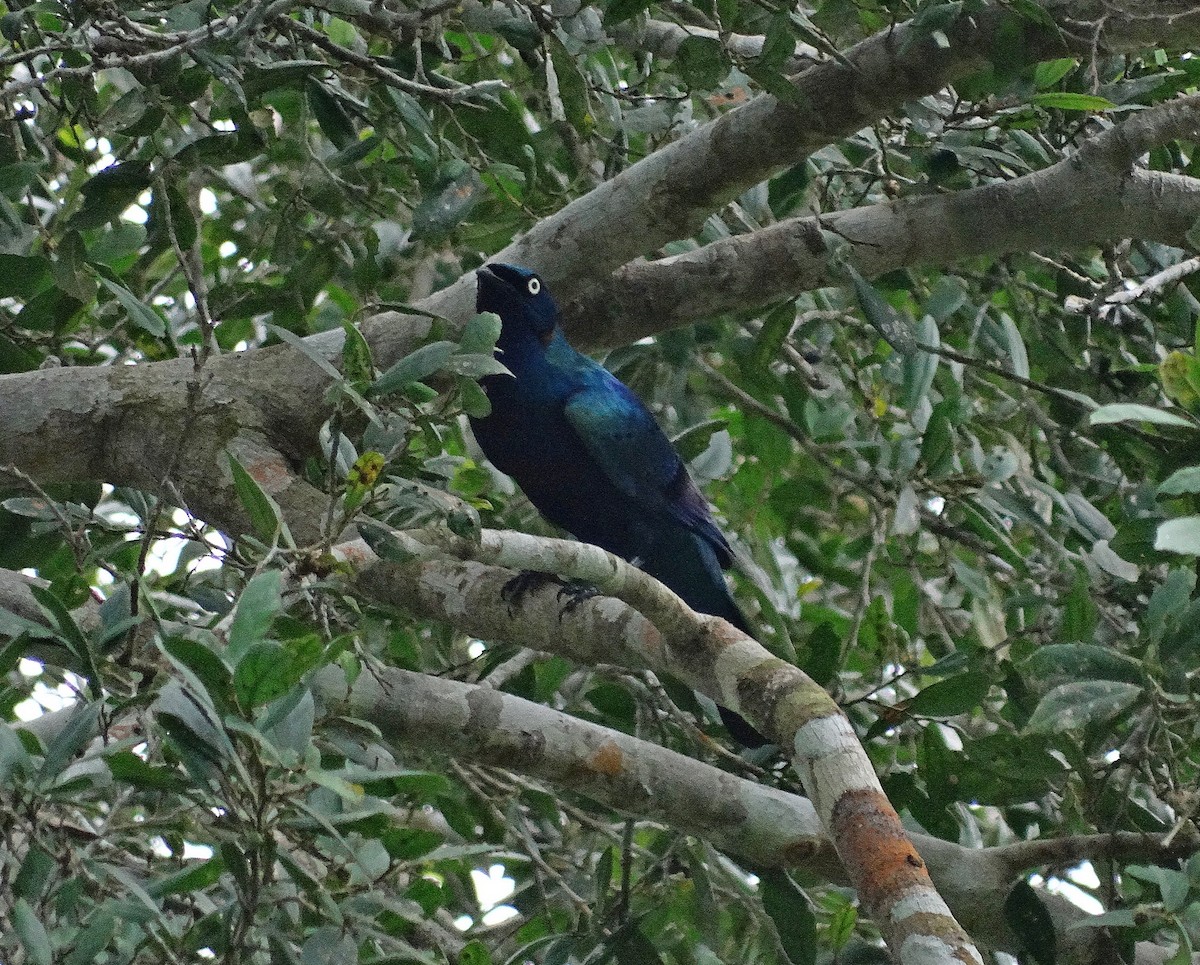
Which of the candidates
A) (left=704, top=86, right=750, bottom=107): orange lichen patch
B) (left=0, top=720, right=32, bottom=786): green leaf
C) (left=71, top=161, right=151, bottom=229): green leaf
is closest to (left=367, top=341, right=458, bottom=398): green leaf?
(left=0, top=720, right=32, bottom=786): green leaf

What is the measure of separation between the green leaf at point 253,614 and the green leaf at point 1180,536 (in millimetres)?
1278

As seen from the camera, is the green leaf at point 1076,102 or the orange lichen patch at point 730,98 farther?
the orange lichen patch at point 730,98

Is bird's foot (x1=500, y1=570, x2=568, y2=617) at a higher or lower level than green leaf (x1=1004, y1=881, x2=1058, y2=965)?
higher

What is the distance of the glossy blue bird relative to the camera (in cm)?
422

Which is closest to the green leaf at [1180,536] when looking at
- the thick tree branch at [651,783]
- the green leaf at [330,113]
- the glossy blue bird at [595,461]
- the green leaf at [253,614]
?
the thick tree branch at [651,783]

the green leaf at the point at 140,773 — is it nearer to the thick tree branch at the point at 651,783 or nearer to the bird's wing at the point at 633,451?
the thick tree branch at the point at 651,783

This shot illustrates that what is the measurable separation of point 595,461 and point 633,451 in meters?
0.12

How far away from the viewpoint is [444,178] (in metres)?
3.36

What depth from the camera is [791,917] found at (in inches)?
121

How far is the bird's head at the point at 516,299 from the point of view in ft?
11.9

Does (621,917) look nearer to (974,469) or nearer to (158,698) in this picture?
(158,698)

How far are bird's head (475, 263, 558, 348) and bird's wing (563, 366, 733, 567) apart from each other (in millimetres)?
336

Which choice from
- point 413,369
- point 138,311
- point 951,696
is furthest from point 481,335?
point 951,696

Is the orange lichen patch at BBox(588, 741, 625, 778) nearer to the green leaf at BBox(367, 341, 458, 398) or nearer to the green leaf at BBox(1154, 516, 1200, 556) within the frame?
the green leaf at BBox(367, 341, 458, 398)
